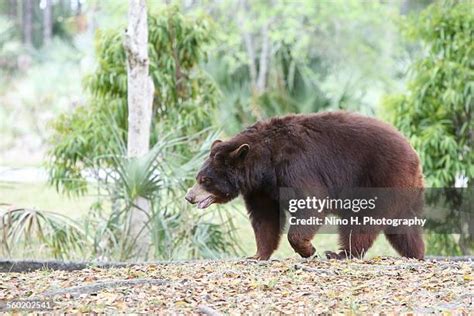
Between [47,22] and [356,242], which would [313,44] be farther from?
[356,242]

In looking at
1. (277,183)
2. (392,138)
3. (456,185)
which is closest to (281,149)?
(277,183)

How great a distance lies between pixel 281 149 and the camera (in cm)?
755

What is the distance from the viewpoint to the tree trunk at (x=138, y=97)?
1017cm

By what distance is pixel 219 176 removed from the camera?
780 cm

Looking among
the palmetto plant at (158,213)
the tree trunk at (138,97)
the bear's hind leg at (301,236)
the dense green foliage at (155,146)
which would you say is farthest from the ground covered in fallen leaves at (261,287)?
the tree trunk at (138,97)

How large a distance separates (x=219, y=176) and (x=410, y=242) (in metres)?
1.85

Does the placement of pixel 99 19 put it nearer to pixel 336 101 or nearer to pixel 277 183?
pixel 336 101

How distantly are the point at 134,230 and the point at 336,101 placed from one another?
6.46 meters

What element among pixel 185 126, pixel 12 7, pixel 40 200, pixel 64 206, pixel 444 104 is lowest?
pixel 64 206

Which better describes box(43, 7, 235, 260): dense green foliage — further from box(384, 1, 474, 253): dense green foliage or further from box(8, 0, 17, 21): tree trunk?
box(8, 0, 17, 21): tree trunk

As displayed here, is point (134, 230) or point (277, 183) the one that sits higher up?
point (277, 183)

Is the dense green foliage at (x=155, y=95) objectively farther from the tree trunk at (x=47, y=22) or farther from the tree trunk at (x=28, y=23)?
the tree trunk at (x=28, y=23)

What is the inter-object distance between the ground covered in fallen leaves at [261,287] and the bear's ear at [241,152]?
104cm

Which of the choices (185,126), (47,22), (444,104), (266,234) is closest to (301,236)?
(266,234)
